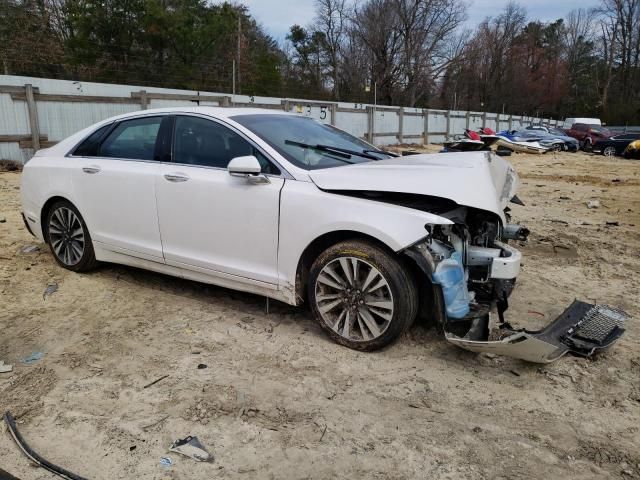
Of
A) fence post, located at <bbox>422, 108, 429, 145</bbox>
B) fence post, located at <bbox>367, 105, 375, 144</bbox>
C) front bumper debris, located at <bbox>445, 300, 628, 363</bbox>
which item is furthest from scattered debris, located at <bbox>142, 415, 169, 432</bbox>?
fence post, located at <bbox>422, 108, 429, 145</bbox>

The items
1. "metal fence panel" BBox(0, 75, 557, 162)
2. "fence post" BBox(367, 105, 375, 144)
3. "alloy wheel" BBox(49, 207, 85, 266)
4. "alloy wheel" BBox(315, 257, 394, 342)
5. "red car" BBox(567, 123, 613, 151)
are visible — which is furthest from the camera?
"red car" BBox(567, 123, 613, 151)

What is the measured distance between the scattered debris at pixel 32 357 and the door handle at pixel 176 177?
155 centimetres

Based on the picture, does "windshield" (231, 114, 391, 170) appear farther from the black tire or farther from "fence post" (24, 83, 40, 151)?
"fence post" (24, 83, 40, 151)

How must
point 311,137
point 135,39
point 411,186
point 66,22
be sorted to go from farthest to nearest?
point 135,39 → point 66,22 → point 311,137 → point 411,186

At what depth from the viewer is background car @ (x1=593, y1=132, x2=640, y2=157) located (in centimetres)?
Answer: 2602

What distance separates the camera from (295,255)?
3.70m

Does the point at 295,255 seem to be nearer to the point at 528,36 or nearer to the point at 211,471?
the point at 211,471

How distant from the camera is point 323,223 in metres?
3.55

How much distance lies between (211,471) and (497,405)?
1.62 metres

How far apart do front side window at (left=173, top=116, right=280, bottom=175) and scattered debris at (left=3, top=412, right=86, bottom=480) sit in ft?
7.05

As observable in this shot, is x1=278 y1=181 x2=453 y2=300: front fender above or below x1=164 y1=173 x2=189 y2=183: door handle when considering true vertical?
below

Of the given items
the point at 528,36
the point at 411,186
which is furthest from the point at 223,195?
the point at 528,36

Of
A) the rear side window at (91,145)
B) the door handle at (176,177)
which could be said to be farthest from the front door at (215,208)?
the rear side window at (91,145)

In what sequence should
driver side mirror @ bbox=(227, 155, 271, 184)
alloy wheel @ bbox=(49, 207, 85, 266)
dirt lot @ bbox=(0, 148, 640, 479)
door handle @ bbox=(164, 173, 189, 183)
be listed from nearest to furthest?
dirt lot @ bbox=(0, 148, 640, 479) → driver side mirror @ bbox=(227, 155, 271, 184) → door handle @ bbox=(164, 173, 189, 183) → alloy wheel @ bbox=(49, 207, 85, 266)
